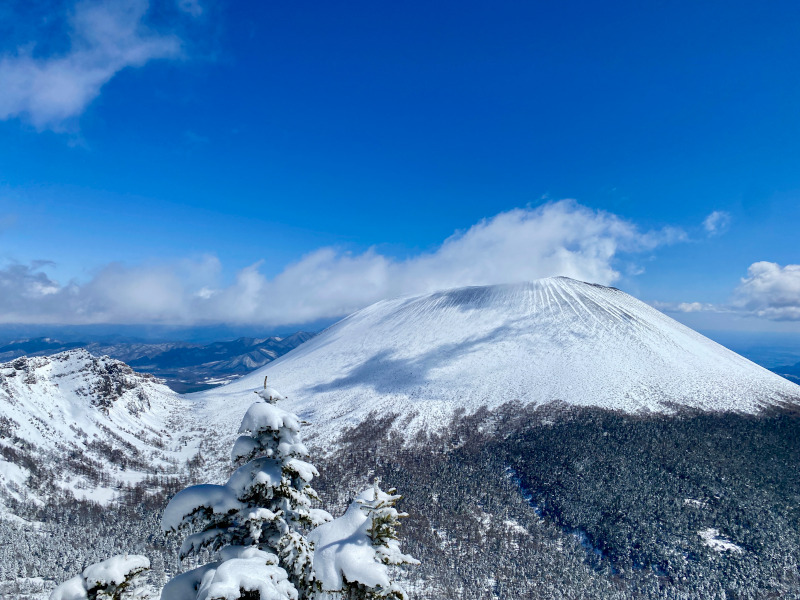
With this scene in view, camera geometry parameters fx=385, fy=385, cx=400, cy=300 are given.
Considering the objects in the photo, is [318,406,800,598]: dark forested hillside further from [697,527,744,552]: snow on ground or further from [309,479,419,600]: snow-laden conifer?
[309,479,419,600]: snow-laden conifer

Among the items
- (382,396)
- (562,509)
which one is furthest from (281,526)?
(382,396)

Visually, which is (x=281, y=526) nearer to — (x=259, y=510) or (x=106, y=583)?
(x=259, y=510)

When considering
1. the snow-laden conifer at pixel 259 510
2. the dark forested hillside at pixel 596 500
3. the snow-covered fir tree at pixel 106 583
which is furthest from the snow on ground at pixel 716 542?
the snow-covered fir tree at pixel 106 583

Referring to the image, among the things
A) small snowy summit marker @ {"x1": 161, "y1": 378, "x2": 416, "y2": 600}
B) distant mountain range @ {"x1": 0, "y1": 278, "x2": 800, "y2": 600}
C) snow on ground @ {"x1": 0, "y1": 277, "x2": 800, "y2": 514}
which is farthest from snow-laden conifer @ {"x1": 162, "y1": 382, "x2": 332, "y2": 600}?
snow on ground @ {"x1": 0, "y1": 277, "x2": 800, "y2": 514}

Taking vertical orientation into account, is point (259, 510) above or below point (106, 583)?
above

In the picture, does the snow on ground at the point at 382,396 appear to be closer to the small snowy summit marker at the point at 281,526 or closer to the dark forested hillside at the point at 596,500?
the dark forested hillside at the point at 596,500

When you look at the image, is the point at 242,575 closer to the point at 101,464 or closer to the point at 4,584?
the point at 4,584
